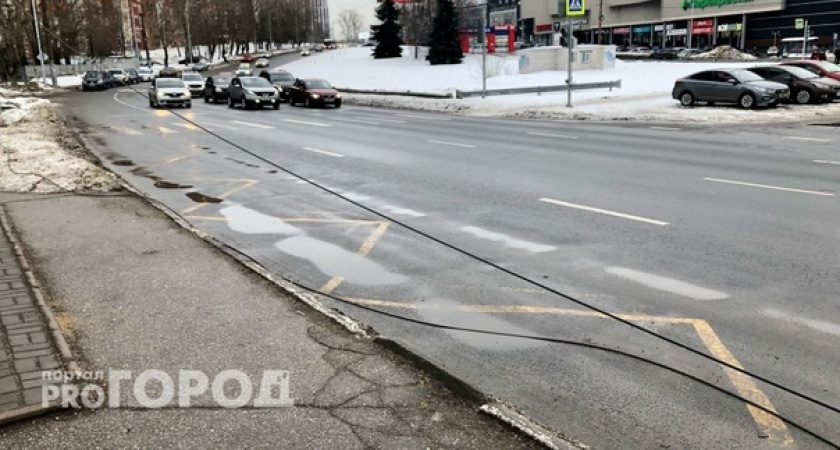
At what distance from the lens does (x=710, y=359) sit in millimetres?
4996

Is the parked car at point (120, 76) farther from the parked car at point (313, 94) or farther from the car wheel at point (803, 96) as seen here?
the car wheel at point (803, 96)

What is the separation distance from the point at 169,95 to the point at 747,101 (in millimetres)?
27308

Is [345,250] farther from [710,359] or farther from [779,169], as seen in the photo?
[779,169]

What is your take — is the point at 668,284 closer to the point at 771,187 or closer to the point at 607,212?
the point at 607,212

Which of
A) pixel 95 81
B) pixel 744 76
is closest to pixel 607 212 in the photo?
pixel 744 76

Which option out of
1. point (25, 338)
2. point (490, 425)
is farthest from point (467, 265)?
point (25, 338)

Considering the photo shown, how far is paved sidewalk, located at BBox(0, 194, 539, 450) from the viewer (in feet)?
13.1

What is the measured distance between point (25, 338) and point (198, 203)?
6439mm

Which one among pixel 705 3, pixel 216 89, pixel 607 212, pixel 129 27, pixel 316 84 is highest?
pixel 129 27

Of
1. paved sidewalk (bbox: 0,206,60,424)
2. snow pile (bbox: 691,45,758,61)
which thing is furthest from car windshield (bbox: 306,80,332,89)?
snow pile (bbox: 691,45,758,61)

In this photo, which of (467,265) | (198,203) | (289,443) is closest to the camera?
(289,443)

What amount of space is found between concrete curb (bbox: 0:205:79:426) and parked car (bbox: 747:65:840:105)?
28.4 metres

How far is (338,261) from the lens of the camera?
7910mm

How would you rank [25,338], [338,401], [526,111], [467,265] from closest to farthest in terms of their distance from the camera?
[338,401]
[25,338]
[467,265]
[526,111]
